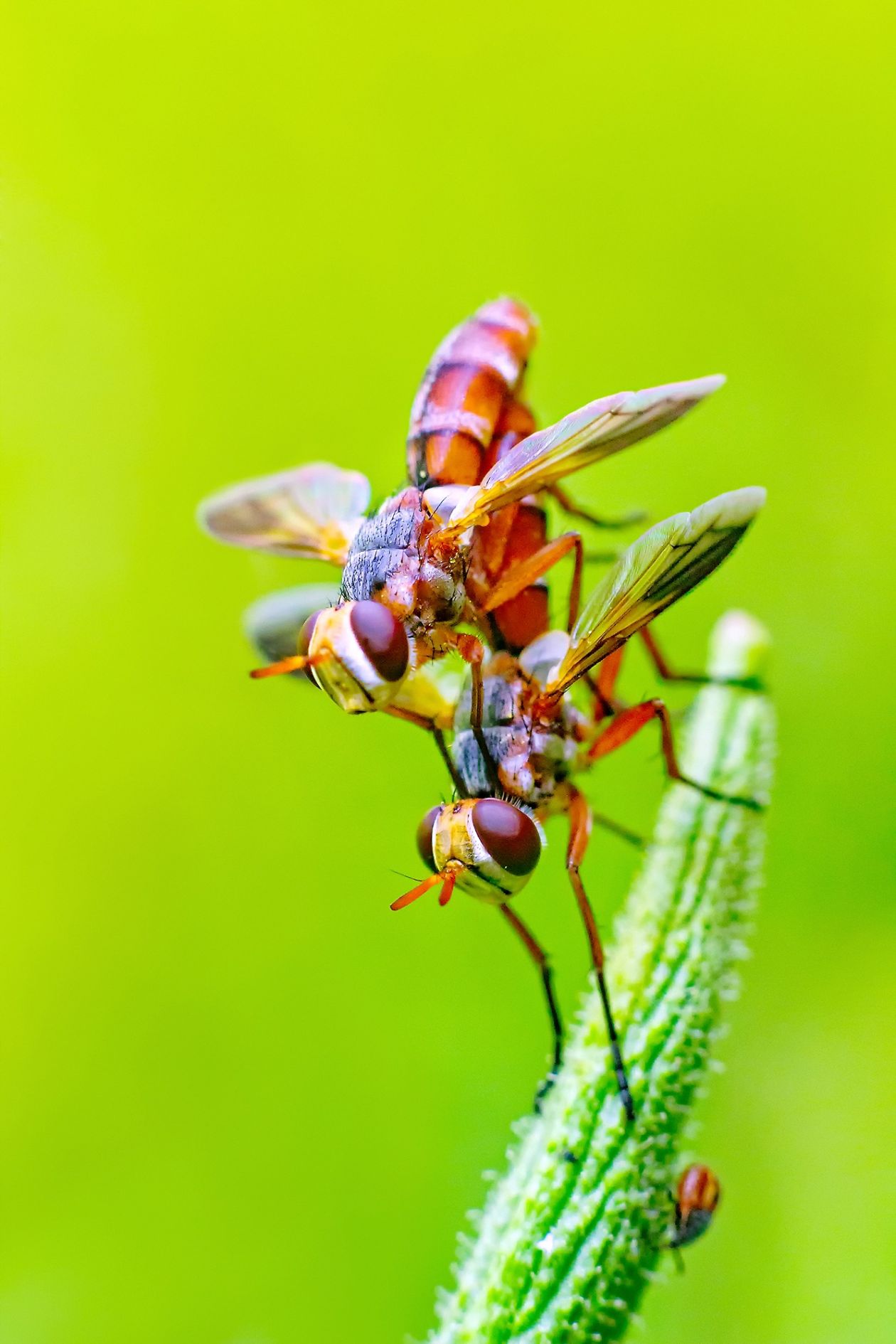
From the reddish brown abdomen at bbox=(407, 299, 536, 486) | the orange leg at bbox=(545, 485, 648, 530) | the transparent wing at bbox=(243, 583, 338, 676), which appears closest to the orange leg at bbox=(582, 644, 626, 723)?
the orange leg at bbox=(545, 485, 648, 530)

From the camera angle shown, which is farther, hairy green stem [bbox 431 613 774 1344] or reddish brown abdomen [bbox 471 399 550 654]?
reddish brown abdomen [bbox 471 399 550 654]

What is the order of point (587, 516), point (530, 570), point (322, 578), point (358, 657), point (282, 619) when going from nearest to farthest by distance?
point (358, 657) < point (530, 570) < point (282, 619) < point (587, 516) < point (322, 578)

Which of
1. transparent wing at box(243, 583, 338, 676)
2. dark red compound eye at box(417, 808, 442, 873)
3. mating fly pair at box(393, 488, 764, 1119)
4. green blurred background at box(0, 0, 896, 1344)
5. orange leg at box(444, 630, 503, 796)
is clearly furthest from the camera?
green blurred background at box(0, 0, 896, 1344)

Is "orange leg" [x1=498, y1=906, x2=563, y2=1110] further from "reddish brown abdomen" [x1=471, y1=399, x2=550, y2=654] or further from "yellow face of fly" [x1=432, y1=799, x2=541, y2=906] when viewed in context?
"reddish brown abdomen" [x1=471, y1=399, x2=550, y2=654]

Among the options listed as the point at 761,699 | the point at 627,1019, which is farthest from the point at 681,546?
the point at 627,1019

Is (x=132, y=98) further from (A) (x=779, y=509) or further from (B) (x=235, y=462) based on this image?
(A) (x=779, y=509)

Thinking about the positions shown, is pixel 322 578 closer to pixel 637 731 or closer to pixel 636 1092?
pixel 637 731

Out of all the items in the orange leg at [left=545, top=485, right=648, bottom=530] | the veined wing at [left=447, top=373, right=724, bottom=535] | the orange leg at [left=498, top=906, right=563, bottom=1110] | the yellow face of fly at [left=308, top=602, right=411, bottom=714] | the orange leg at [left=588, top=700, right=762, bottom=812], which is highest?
the veined wing at [left=447, top=373, right=724, bottom=535]

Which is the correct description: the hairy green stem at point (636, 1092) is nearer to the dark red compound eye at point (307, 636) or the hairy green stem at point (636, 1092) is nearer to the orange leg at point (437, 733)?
the orange leg at point (437, 733)

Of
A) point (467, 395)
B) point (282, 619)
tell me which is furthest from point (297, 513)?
point (467, 395)
